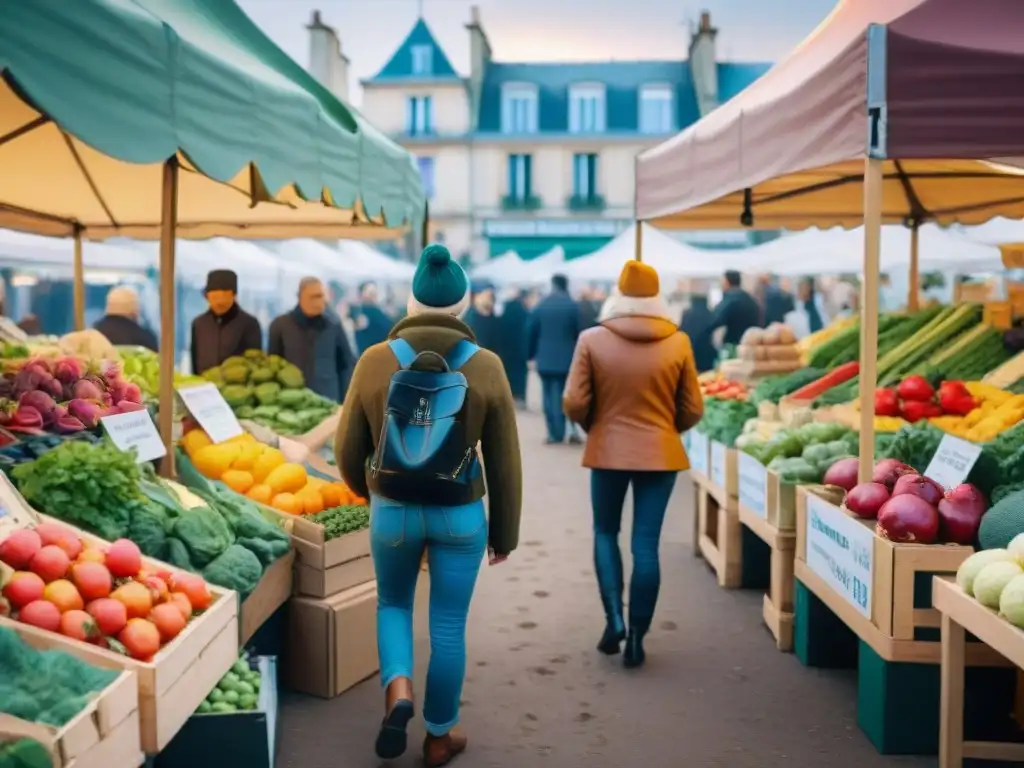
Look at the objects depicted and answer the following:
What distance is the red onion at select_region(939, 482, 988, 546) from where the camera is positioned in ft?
13.2

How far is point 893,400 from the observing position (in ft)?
20.6

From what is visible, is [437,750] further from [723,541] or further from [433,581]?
[723,541]

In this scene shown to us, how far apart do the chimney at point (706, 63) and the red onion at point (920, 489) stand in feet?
113

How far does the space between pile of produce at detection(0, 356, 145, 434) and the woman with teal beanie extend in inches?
51.1

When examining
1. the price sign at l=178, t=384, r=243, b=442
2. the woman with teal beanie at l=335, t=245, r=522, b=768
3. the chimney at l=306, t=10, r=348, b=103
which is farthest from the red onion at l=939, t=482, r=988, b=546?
the chimney at l=306, t=10, r=348, b=103

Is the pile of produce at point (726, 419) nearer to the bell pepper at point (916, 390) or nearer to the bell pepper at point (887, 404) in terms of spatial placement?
the bell pepper at point (887, 404)

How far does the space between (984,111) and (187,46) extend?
113 inches

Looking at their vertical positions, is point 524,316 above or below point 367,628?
above

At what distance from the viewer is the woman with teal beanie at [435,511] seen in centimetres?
376

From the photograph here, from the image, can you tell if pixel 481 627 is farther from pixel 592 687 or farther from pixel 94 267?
pixel 94 267

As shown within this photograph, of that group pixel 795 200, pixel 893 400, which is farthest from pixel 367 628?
pixel 795 200

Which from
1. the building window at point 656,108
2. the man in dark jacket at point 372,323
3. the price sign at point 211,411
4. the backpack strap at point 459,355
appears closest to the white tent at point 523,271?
the man in dark jacket at point 372,323

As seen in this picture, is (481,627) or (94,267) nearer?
(481,627)

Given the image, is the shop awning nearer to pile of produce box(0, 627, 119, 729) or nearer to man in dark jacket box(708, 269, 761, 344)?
pile of produce box(0, 627, 119, 729)
